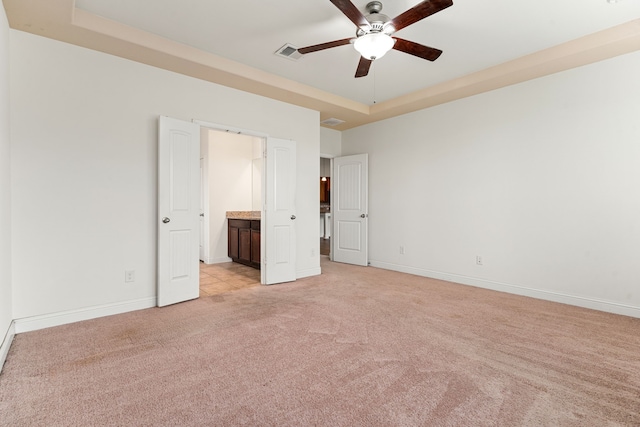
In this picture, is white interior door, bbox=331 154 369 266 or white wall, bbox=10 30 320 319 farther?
white interior door, bbox=331 154 369 266

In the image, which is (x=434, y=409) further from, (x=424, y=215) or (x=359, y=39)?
(x=424, y=215)

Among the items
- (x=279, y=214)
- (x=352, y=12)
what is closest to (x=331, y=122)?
(x=279, y=214)

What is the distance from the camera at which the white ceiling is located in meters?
2.59

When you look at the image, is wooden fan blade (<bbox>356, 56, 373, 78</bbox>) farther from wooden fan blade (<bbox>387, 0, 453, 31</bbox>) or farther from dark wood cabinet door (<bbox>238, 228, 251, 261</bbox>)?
dark wood cabinet door (<bbox>238, 228, 251, 261</bbox>)

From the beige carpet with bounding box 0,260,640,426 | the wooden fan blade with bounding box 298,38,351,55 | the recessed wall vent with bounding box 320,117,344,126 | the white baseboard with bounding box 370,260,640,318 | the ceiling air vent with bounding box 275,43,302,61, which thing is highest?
the ceiling air vent with bounding box 275,43,302,61

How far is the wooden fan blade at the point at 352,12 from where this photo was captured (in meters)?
2.06

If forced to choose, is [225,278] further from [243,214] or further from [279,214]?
[243,214]

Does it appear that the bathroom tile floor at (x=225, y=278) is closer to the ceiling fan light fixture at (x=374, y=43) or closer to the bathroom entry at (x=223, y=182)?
the bathroom entry at (x=223, y=182)

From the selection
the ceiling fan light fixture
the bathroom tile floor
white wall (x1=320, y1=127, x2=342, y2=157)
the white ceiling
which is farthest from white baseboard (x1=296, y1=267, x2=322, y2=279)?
the ceiling fan light fixture

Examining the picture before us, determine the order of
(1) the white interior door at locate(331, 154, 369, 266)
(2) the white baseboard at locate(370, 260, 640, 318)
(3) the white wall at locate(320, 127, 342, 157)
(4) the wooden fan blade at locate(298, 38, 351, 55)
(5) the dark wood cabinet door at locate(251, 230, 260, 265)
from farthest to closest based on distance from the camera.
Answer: (3) the white wall at locate(320, 127, 342, 157) < (1) the white interior door at locate(331, 154, 369, 266) < (5) the dark wood cabinet door at locate(251, 230, 260, 265) < (2) the white baseboard at locate(370, 260, 640, 318) < (4) the wooden fan blade at locate(298, 38, 351, 55)

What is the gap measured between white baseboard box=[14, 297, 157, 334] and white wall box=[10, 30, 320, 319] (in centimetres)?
3

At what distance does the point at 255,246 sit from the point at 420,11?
4096 millimetres

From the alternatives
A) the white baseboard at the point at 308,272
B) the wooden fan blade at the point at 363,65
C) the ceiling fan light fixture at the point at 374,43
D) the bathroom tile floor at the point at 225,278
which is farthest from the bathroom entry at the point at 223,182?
the ceiling fan light fixture at the point at 374,43

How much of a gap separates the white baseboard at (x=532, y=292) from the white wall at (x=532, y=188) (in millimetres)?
12
